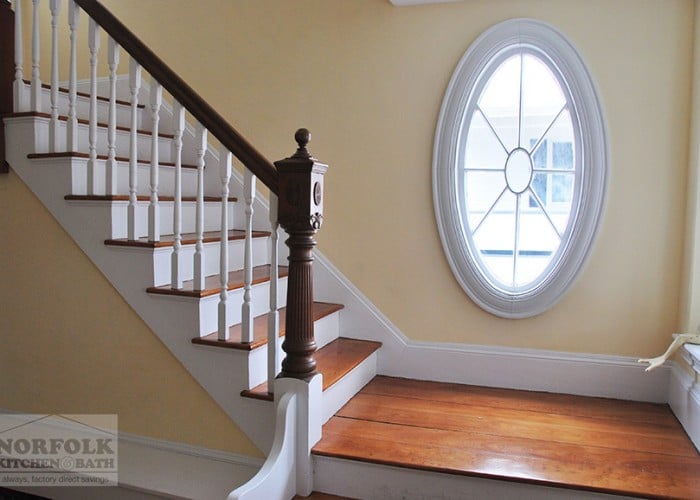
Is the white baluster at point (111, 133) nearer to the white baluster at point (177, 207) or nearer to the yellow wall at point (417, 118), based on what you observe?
the white baluster at point (177, 207)

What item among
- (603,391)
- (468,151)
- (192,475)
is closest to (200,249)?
(192,475)

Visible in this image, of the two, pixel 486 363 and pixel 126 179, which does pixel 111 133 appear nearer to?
pixel 126 179

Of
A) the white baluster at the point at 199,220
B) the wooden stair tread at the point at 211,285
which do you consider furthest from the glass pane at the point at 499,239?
the white baluster at the point at 199,220

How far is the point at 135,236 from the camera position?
2.41m

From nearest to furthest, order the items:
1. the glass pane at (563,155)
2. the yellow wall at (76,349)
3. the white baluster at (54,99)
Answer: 1. the yellow wall at (76,349)
2. the white baluster at (54,99)
3. the glass pane at (563,155)

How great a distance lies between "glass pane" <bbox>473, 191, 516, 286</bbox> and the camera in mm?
2836

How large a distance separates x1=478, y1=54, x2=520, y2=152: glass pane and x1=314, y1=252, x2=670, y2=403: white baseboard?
1.04 metres

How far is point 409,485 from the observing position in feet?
6.70

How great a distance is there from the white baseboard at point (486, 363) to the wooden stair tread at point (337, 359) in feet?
0.31

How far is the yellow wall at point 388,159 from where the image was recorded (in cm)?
253

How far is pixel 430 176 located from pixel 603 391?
132 centimetres

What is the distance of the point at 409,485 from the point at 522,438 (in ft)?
1.69

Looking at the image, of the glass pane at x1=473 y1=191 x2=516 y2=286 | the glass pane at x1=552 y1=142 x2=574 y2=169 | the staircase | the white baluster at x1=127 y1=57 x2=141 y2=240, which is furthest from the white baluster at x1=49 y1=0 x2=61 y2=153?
the glass pane at x1=552 y1=142 x2=574 y2=169

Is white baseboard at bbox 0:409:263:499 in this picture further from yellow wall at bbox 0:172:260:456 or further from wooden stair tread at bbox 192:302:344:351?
wooden stair tread at bbox 192:302:344:351
